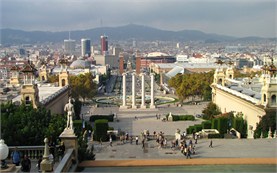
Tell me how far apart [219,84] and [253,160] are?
44.8 metres

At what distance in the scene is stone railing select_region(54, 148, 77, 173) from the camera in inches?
484

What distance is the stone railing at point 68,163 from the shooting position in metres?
12.3

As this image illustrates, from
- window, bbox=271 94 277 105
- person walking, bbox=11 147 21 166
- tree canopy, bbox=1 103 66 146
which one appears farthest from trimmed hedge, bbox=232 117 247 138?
person walking, bbox=11 147 21 166

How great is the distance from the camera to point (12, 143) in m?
19.3

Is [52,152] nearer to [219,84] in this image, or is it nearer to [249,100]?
[249,100]

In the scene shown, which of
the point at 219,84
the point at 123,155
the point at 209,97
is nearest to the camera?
the point at 123,155

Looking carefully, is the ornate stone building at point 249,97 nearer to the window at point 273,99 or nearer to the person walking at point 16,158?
the window at point 273,99

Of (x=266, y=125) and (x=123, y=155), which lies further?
(x=266, y=125)

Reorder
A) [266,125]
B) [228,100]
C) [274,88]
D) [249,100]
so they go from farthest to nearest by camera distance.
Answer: [228,100] < [249,100] < [274,88] < [266,125]

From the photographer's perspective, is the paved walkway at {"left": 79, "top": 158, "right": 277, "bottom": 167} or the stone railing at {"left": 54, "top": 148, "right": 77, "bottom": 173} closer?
the stone railing at {"left": 54, "top": 148, "right": 77, "bottom": 173}

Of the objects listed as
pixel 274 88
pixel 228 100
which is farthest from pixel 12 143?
pixel 228 100

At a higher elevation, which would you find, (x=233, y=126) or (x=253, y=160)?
(x=253, y=160)

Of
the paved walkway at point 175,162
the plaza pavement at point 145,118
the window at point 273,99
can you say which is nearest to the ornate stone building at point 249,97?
the window at point 273,99

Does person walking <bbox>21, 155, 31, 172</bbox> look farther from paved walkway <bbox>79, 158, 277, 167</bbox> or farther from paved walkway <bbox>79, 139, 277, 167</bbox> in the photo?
paved walkway <bbox>79, 139, 277, 167</bbox>
